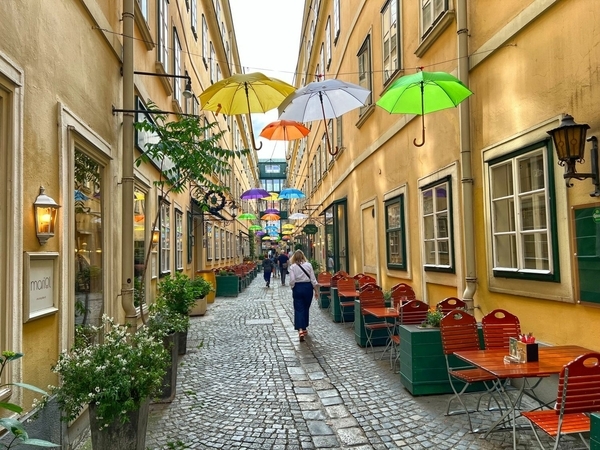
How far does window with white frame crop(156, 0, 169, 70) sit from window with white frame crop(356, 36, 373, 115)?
15.5 feet

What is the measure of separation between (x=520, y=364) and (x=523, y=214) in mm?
1882

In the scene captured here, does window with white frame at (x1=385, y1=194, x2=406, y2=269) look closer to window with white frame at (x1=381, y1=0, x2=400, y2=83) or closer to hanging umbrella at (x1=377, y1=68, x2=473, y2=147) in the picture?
window with white frame at (x1=381, y1=0, x2=400, y2=83)

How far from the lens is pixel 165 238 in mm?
9719

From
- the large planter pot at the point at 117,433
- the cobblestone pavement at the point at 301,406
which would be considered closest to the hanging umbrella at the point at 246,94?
the cobblestone pavement at the point at 301,406

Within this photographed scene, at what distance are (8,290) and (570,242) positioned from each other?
4.75 m

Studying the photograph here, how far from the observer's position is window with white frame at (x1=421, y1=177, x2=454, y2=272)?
6630mm

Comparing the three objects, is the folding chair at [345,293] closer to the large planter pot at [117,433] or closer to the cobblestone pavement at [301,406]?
the cobblestone pavement at [301,406]

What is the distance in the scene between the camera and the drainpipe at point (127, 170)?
230 inches

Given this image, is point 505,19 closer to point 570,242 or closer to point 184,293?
point 570,242

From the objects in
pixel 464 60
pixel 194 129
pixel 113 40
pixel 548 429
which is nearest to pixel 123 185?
pixel 194 129

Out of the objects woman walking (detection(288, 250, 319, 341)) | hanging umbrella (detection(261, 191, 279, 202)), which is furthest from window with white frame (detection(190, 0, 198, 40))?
woman walking (detection(288, 250, 319, 341))

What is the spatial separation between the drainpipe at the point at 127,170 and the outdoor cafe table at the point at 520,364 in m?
4.20

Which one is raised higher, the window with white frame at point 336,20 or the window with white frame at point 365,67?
the window with white frame at point 336,20

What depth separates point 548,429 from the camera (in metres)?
2.98
